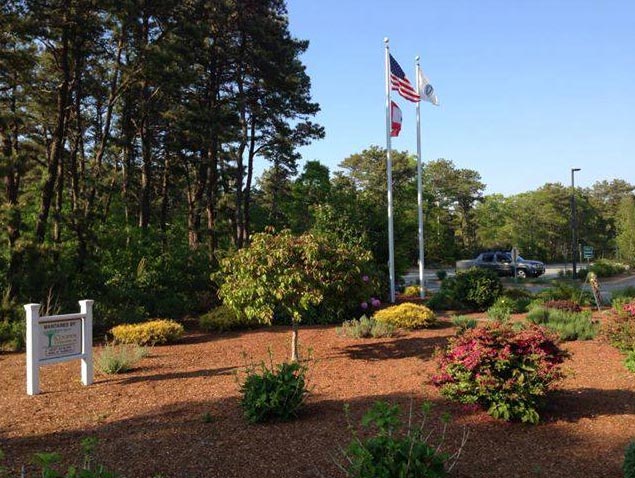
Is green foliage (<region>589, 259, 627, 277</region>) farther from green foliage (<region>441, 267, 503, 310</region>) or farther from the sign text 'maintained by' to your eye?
the sign text 'maintained by'

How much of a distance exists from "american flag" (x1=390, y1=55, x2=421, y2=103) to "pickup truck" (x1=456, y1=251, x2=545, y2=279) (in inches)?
728

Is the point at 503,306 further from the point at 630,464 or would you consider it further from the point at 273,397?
the point at 630,464

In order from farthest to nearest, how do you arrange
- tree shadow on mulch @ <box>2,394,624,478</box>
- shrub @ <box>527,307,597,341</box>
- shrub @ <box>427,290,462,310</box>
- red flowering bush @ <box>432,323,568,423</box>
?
shrub @ <box>427,290,462,310</box>, shrub @ <box>527,307,597,341</box>, red flowering bush @ <box>432,323,568,423</box>, tree shadow on mulch @ <box>2,394,624,478</box>

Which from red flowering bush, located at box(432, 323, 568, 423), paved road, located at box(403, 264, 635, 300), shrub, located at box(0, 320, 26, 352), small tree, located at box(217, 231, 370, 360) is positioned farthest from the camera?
paved road, located at box(403, 264, 635, 300)

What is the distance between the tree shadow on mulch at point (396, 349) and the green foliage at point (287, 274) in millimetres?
1324

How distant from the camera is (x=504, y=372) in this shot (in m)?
5.58

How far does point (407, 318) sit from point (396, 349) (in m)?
2.18

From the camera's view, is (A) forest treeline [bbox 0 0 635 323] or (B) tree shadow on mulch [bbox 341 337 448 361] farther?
(A) forest treeline [bbox 0 0 635 323]

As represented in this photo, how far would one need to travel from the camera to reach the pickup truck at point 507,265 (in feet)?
113

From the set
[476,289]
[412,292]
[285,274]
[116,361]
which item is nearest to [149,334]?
[116,361]

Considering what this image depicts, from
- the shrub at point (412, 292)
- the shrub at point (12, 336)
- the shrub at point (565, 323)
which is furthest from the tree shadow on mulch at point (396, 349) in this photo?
the shrub at point (412, 292)

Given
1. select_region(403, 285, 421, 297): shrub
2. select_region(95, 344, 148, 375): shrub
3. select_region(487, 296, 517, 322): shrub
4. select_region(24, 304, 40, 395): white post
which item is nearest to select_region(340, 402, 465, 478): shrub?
select_region(24, 304, 40, 395): white post

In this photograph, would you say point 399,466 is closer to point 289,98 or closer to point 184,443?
point 184,443

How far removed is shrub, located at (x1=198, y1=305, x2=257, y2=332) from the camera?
1282 cm
